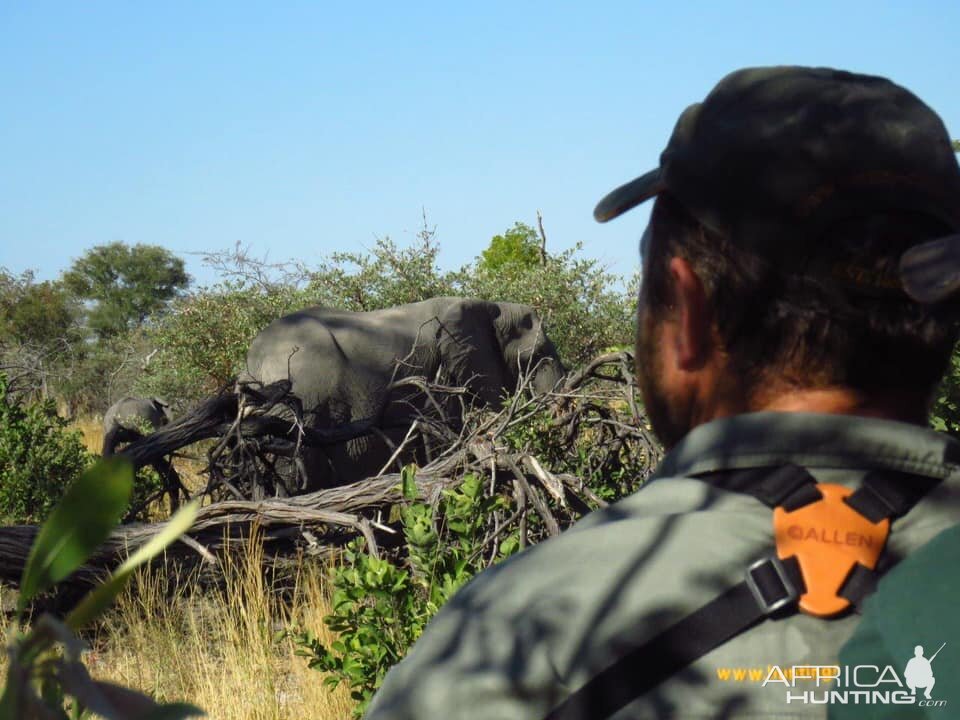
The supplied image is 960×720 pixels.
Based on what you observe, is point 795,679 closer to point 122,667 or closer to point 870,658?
point 870,658

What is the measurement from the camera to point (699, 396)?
1330mm

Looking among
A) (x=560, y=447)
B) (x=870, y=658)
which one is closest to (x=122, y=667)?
(x=560, y=447)

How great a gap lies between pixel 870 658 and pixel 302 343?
30.2 ft

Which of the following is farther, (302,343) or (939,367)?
(302,343)

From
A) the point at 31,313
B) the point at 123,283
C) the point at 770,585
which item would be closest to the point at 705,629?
the point at 770,585

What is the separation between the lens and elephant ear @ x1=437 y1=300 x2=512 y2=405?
37.3 feet

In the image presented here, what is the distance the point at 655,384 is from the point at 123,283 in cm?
3098

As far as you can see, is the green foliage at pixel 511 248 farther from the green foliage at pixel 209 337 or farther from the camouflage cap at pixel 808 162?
the camouflage cap at pixel 808 162

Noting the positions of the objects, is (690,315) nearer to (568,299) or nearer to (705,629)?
(705,629)

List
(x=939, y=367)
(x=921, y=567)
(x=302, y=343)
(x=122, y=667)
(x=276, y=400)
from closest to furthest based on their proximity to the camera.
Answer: (x=921, y=567)
(x=939, y=367)
(x=122, y=667)
(x=276, y=400)
(x=302, y=343)

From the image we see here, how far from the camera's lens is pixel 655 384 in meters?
1.37

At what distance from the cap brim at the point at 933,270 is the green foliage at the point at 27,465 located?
6.47m

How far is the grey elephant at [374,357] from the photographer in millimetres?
9406

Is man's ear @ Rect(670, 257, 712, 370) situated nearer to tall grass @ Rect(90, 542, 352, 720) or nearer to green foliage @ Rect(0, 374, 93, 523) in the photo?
tall grass @ Rect(90, 542, 352, 720)
